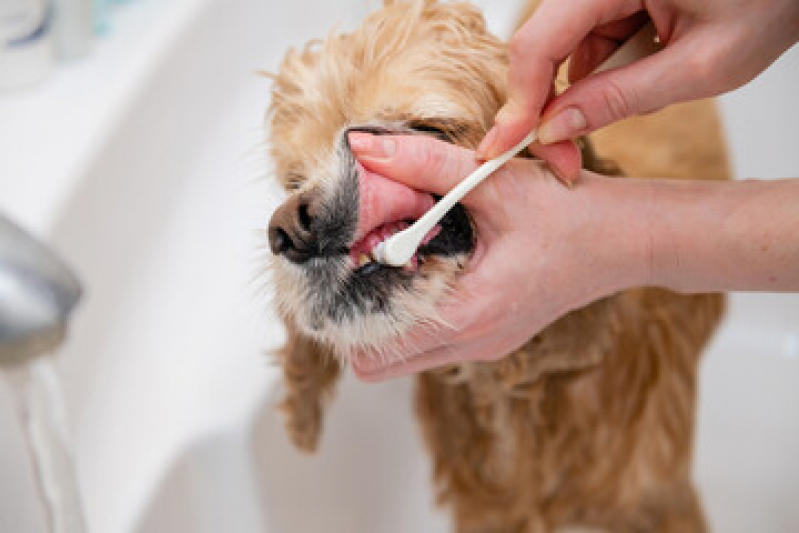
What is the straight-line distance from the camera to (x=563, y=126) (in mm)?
936

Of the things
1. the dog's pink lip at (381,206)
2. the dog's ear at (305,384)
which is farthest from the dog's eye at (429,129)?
the dog's ear at (305,384)

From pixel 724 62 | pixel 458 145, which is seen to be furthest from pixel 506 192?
pixel 724 62

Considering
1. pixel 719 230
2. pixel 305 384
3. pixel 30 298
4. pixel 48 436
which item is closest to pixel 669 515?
pixel 305 384

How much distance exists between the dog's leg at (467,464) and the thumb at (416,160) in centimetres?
53

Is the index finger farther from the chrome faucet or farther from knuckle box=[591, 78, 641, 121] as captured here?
the chrome faucet

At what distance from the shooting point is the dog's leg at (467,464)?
146 centimetres

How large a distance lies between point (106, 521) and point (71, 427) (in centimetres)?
18

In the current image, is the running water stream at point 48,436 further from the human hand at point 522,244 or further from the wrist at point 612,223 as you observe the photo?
the wrist at point 612,223

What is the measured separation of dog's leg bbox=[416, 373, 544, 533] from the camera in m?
1.46

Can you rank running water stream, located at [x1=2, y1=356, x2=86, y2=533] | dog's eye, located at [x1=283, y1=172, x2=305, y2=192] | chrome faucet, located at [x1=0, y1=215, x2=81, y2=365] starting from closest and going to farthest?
chrome faucet, located at [x1=0, y1=215, x2=81, y2=365] → running water stream, located at [x1=2, y1=356, x2=86, y2=533] → dog's eye, located at [x1=283, y1=172, x2=305, y2=192]

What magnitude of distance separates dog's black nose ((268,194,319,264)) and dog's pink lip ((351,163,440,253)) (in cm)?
4

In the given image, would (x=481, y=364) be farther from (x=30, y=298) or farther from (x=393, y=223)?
(x=30, y=298)

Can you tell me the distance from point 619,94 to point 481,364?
45 cm

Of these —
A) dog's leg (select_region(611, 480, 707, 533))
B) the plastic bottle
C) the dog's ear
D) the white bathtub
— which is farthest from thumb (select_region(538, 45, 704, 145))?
the plastic bottle
